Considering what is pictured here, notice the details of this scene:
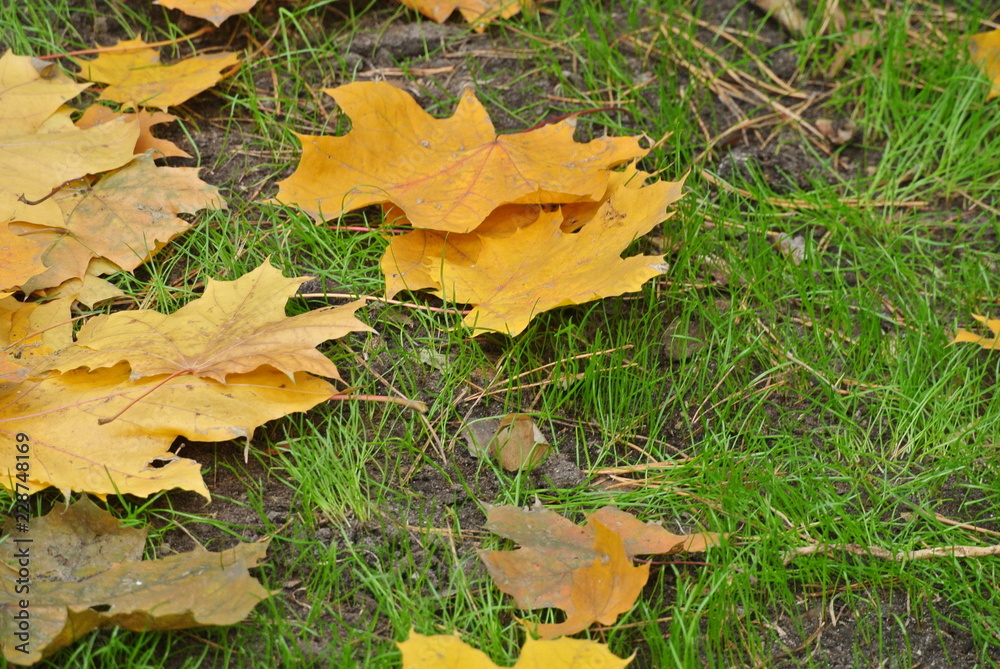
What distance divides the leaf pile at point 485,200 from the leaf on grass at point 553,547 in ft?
1.21

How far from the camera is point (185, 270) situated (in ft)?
6.49

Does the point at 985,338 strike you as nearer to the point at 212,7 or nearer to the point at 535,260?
the point at 535,260

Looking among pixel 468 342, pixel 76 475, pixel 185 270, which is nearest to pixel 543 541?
pixel 468 342

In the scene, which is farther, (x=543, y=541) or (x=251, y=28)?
(x=251, y=28)

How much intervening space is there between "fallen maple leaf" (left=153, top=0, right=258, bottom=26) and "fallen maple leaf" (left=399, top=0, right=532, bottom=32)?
0.45 meters

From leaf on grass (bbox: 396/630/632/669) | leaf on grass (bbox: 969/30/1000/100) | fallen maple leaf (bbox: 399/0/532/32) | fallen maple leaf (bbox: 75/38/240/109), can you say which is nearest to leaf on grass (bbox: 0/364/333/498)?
leaf on grass (bbox: 396/630/632/669)

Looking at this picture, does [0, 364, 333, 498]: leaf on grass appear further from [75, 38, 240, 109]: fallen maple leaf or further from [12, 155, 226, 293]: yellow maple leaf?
[75, 38, 240, 109]: fallen maple leaf

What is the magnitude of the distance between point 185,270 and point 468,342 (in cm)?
66

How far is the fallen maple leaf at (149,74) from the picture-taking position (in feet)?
7.38

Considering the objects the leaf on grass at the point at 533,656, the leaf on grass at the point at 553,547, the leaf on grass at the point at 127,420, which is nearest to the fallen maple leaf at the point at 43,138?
the leaf on grass at the point at 127,420

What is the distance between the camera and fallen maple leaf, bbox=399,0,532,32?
→ 2.52 metres

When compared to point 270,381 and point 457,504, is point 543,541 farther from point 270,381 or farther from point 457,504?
point 270,381

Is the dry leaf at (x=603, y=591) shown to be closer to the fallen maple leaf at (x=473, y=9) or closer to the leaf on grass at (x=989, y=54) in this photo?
the fallen maple leaf at (x=473, y=9)

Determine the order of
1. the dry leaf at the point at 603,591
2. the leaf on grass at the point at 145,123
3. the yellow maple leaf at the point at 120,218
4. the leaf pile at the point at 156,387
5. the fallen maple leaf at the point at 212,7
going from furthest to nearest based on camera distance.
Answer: the fallen maple leaf at the point at 212,7 < the leaf on grass at the point at 145,123 < the yellow maple leaf at the point at 120,218 < the leaf pile at the point at 156,387 < the dry leaf at the point at 603,591
